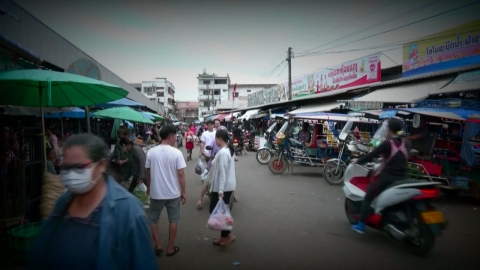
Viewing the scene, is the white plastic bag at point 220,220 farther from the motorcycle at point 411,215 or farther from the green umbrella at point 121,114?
the green umbrella at point 121,114

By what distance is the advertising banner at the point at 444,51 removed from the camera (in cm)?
935

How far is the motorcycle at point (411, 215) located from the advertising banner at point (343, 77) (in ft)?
36.2

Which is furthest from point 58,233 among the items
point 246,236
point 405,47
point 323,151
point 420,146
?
point 405,47

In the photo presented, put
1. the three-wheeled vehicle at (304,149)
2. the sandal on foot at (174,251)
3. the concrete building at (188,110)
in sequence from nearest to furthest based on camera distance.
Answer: the sandal on foot at (174,251), the three-wheeled vehicle at (304,149), the concrete building at (188,110)

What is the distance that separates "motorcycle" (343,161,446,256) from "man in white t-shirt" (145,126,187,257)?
9.23 ft

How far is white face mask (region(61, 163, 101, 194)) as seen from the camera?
151 cm

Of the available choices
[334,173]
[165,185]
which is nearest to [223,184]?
[165,185]

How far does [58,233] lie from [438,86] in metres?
11.5

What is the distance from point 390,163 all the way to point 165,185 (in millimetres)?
3153

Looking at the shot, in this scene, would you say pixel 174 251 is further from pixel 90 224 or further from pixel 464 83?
pixel 464 83

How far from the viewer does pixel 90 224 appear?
146 centimetres

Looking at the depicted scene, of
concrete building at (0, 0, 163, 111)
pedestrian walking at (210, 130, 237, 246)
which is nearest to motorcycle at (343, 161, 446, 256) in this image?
pedestrian walking at (210, 130, 237, 246)

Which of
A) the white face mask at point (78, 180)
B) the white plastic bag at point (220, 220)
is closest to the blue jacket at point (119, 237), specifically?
the white face mask at point (78, 180)

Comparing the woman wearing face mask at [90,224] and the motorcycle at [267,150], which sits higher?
the woman wearing face mask at [90,224]
